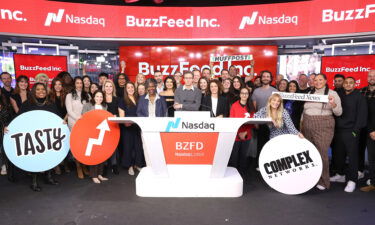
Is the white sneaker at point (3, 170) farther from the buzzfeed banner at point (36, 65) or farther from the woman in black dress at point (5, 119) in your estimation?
the buzzfeed banner at point (36, 65)

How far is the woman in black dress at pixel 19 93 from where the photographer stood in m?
4.17

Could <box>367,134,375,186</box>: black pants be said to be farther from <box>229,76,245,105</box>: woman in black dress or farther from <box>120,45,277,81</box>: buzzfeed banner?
<box>120,45,277,81</box>: buzzfeed banner

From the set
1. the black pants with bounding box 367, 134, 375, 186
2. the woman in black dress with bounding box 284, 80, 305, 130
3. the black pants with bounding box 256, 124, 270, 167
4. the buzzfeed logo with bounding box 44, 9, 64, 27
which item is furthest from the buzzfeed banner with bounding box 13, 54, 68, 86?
the black pants with bounding box 367, 134, 375, 186

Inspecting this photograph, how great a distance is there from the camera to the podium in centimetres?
310

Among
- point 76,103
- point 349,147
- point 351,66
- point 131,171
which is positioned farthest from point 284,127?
point 76,103

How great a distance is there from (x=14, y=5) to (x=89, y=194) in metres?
4.49

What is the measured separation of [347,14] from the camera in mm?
5160

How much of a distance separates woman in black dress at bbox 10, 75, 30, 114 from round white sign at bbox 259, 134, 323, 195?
4018 mm

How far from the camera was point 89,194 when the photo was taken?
11.2 ft

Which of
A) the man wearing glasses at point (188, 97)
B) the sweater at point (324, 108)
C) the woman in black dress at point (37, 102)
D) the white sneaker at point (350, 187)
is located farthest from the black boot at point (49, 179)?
the white sneaker at point (350, 187)

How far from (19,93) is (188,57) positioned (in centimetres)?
402

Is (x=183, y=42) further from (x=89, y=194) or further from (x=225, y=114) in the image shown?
(x=89, y=194)

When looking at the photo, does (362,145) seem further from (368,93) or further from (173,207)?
(173,207)

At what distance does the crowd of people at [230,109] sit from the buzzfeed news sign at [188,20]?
1708mm
